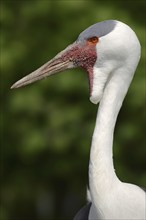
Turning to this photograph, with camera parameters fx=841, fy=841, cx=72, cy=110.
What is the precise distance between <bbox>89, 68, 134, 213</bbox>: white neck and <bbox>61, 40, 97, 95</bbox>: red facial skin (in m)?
0.11

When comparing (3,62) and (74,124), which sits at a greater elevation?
(3,62)

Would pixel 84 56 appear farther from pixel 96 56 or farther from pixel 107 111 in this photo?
pixel 107 111

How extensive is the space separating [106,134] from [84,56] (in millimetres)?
380

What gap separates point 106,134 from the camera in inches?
153

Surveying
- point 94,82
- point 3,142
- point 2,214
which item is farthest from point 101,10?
point 94,82

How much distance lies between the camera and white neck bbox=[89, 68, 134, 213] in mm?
3881

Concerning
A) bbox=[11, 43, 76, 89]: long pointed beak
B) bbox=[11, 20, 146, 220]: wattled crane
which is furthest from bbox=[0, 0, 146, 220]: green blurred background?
bbox=[11, 20, 146, 220]: wattled crane

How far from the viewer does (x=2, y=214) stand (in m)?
7.85

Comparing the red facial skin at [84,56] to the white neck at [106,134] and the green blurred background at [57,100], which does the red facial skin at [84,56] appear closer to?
the white neck at [106,134]

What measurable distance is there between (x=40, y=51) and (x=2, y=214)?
63.8 inches

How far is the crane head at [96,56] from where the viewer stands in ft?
12.5

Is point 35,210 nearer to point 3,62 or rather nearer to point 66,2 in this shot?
point 3,62

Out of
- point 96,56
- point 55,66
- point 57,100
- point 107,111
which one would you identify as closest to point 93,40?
point 96,56

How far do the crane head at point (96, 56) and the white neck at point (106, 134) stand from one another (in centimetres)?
4
